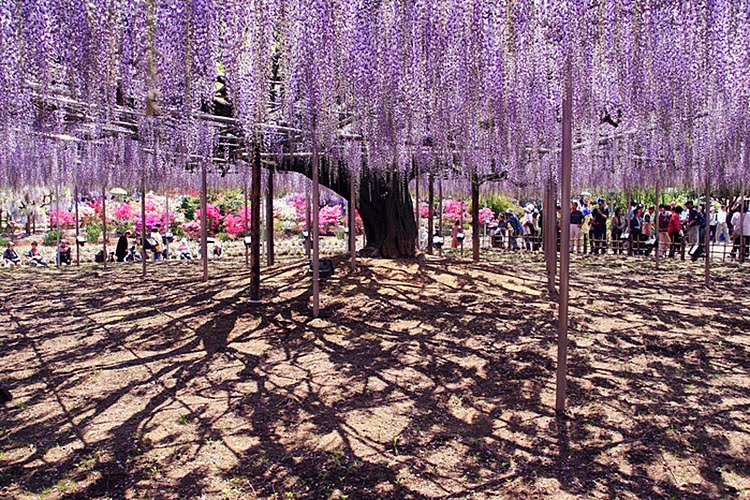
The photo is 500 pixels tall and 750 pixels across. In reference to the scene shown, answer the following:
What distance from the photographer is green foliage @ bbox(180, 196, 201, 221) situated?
20984 millimetres

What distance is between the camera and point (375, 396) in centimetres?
435

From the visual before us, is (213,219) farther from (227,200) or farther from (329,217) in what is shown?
(329,217)

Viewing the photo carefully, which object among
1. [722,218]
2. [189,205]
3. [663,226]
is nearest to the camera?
[663,226]

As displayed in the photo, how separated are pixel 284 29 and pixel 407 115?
1882 mm

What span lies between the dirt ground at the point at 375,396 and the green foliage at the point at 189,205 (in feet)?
42.6

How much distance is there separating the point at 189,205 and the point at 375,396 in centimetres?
1827

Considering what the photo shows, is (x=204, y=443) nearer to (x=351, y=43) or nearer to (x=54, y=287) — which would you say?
(x=351, y=43)

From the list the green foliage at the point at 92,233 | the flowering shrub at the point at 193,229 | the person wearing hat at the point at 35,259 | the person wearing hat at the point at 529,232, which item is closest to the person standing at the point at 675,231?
the person wearing hat at the point at 529,232

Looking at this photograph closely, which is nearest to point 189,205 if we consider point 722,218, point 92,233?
point 92,233

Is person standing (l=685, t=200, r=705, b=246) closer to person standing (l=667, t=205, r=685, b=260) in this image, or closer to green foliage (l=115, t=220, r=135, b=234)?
person standing (l=667, t=205, r=685, b=260)

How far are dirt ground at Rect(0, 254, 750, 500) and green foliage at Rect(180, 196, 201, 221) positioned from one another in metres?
13.0

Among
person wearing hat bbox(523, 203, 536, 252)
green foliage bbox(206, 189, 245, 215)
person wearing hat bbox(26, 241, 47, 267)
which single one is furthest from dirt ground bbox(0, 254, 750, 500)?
green foliage bbox(206, 189, 245, 215)

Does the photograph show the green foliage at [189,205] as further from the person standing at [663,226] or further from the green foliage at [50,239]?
the person standing at [663,226]

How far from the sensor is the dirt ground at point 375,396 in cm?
312
